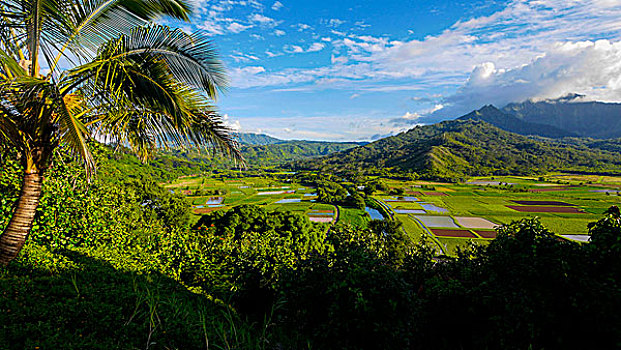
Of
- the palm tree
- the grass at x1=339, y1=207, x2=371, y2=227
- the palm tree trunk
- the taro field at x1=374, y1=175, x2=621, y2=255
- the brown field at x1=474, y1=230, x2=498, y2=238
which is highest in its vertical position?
the palm tree

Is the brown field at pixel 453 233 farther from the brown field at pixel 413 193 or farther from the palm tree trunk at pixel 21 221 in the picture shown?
the palm tree trunk at pixel 21 221

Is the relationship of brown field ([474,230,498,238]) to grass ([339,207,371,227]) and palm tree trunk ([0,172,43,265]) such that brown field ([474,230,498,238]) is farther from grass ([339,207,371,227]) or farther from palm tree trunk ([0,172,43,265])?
palm tree trunk ([0,172,43,265])

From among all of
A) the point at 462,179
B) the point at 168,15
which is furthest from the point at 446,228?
the point at 462,179

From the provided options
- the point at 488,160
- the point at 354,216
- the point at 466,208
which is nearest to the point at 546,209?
the point at 466,208

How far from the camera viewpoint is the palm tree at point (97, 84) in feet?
14.3

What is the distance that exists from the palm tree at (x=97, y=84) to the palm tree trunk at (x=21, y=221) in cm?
1

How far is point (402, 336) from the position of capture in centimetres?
346

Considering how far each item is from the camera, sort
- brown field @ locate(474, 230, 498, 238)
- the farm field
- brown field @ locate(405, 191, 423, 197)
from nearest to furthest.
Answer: brown field @ locate(474, 230, 498, 238), the farm field, brown field @ locate(405, 191, 423, 197)

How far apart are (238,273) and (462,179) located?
4843 inches

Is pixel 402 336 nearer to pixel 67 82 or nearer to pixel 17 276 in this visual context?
pixel 17 276

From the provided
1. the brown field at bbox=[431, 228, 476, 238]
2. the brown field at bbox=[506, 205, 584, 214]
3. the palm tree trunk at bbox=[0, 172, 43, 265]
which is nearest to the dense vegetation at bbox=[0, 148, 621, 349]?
the palm tree trunk at bbox=[0, 172, 43, 265]

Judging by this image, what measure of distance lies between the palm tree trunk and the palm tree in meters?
0.01

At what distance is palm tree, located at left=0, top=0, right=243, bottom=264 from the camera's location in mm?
4355

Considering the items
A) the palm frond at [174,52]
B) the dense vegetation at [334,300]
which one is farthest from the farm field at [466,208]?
the palm frond at [174,52]
